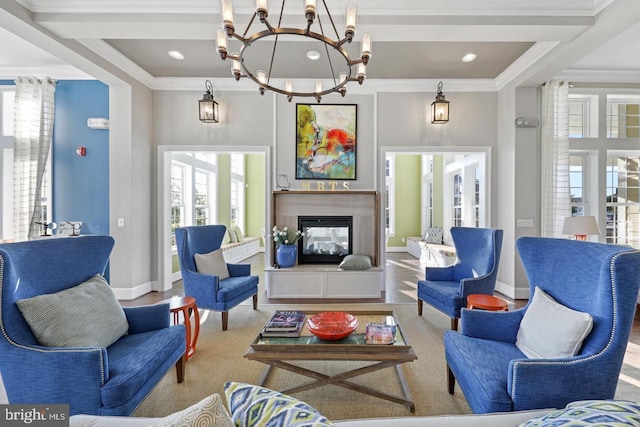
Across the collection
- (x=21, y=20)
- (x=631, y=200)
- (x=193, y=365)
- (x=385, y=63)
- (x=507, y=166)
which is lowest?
(x=193, y=365)

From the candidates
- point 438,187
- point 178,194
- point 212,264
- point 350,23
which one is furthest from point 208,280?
point 438,187

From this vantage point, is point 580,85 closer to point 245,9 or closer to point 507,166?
point 507,166

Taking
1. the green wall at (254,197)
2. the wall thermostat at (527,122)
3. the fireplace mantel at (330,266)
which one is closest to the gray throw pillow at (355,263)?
the fireplace mantel at (330,266)

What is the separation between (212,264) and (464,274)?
281cm

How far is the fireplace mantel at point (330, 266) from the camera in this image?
4.32m

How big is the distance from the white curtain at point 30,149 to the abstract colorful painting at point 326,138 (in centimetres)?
340

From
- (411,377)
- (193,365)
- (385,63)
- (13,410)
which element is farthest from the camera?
(385,63)

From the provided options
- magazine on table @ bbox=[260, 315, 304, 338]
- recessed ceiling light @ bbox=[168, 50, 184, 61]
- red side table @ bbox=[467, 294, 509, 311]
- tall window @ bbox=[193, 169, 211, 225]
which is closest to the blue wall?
recessed ceiling light @ bbox=[168, 50, 184, 61]

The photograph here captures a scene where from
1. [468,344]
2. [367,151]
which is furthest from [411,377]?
[367,151]

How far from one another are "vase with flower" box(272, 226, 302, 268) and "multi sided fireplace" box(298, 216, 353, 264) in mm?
224

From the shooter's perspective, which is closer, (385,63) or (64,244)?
(64,244)

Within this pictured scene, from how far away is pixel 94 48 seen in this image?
3535 mm

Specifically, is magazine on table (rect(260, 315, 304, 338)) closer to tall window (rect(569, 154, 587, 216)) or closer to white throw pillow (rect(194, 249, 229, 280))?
white throw pillow (rect(194, 249, 229, 280))

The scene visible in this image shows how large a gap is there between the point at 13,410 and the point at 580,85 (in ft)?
20.7
